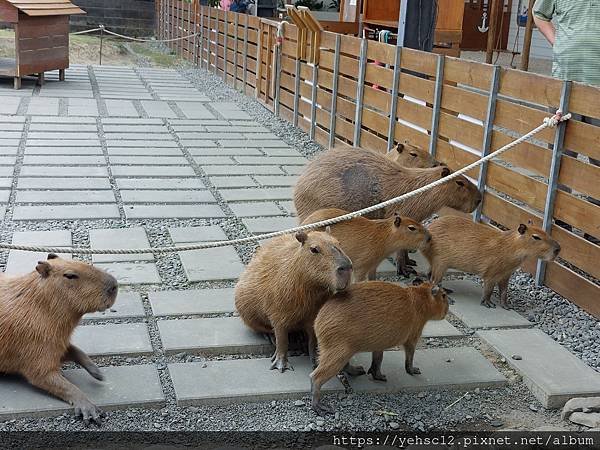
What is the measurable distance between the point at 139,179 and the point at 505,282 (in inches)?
152

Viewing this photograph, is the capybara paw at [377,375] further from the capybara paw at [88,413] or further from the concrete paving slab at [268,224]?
the concrete paving slab at [268,224]

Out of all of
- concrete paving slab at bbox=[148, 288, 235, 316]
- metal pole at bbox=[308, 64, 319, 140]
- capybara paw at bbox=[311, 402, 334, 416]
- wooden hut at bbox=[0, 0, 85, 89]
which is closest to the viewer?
capybara paw at bbox=[311, 402, 334, 416]

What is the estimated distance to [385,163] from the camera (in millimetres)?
5371

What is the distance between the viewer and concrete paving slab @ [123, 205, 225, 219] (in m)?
6.14

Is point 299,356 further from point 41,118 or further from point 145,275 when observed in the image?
point 41,118

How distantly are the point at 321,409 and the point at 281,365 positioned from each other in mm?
389

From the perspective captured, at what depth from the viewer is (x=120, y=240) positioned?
18.0 ft

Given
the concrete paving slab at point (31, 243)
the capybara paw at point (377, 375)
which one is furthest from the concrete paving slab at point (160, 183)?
the capybara paw at point (377, 375)

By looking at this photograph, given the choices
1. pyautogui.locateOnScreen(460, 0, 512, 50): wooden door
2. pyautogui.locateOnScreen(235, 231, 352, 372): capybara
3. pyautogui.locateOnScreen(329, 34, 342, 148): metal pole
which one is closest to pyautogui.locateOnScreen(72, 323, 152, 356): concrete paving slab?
pyautogui.locateOnScreen(235, 231, 352, 372): capybara

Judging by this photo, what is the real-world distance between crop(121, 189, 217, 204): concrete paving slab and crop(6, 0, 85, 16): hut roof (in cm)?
620

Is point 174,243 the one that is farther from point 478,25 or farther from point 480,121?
point 478,25

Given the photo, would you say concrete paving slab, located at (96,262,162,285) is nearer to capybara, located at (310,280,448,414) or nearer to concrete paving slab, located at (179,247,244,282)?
concrete paving slab, located at (179,247,244,282)

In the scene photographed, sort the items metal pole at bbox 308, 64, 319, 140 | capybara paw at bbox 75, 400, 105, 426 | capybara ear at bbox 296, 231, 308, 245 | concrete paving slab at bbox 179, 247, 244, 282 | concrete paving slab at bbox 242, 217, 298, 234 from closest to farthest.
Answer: capybara paw at bbox 75, 400, 105, 426, capybara ear at bbox 296, 231, 308, 245, concrete paving slab at bbox 179, 247, 244, 282, concrete paving slab at bbox 242, 217, 298, 234, metal pole at bbox 308, 64, 319, 140

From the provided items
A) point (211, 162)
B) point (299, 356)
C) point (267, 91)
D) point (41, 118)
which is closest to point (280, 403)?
point (299, 356)
